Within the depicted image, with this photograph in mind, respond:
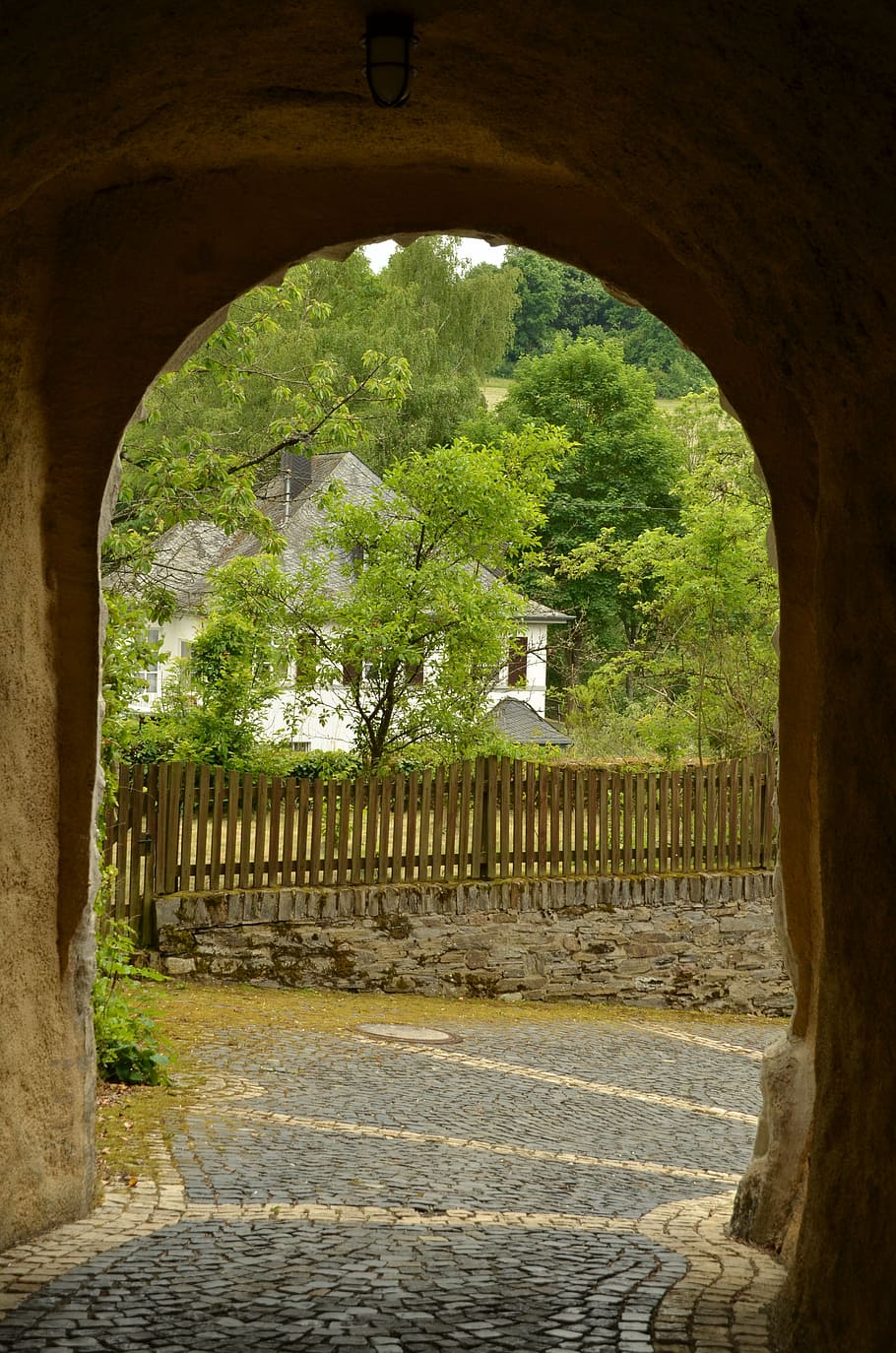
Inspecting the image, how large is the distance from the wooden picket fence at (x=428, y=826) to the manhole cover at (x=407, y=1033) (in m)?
1.91

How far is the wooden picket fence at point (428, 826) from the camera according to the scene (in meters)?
11.8

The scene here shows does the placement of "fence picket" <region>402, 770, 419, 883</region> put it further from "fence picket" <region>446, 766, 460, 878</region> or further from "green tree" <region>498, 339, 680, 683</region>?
"green tree" <region>498, 339, 680, 683</region>

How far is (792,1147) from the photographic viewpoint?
17.4 feet

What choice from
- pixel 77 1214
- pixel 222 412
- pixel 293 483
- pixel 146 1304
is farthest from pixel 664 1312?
pixel 222 412

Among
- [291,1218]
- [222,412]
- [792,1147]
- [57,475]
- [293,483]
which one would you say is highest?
[222,412]

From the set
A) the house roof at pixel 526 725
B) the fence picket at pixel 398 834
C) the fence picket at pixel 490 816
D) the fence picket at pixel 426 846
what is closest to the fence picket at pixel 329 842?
the fence picket at pixel 398 834

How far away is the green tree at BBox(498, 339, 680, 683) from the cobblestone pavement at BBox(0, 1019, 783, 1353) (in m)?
25.9

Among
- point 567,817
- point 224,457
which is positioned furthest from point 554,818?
point 224,457

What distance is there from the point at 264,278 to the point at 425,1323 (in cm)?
397

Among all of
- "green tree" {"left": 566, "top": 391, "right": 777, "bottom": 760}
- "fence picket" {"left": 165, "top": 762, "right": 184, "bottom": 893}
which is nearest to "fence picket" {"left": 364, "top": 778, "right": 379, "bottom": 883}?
"fence picket" {"left": 165, "top": 762, "right": 184, "bottom": 893}

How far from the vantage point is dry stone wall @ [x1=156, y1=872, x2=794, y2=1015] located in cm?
1186

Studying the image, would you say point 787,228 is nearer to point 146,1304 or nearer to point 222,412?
point 146,1304

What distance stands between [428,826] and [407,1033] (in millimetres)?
2583

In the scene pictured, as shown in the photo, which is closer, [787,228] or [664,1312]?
[787,228]
